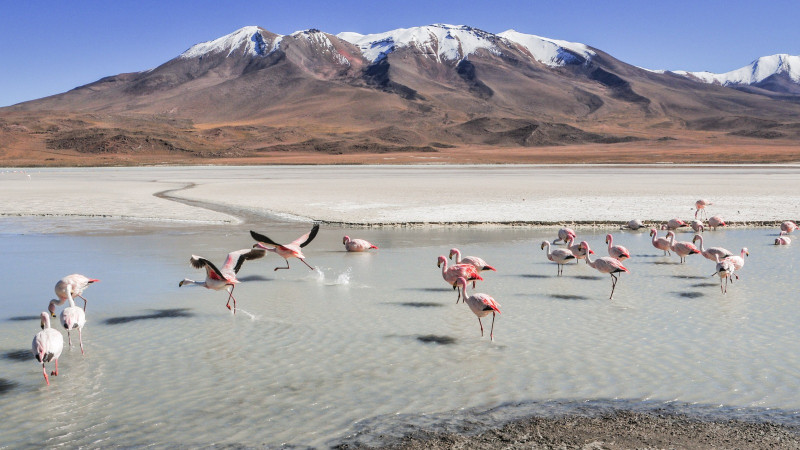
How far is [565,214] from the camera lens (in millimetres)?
21953

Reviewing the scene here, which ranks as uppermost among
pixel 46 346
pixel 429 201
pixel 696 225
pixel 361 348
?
pixel 429 201

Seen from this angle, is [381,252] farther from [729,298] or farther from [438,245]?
[729,298]

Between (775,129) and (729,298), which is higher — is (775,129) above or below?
above

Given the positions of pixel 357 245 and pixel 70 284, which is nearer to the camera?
pixel 70 284

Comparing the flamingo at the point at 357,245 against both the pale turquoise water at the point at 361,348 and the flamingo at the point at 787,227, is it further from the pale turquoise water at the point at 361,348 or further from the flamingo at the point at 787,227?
the flamingo at the point at 787,227

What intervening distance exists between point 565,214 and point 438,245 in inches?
299

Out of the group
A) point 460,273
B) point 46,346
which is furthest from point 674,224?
point 46,346

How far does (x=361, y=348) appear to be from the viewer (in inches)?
303

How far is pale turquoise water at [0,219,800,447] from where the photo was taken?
5898 mm

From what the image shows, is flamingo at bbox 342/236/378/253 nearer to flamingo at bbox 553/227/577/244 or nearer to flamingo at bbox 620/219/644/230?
flamingo at bbox 553/227/577/244

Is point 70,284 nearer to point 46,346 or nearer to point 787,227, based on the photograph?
point 46,346

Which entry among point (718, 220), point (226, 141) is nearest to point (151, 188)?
point (718, 220)

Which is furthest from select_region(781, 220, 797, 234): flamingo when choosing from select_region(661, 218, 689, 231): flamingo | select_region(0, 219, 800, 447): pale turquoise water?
select_region(0, 219, 800, 447): pale turquoise water

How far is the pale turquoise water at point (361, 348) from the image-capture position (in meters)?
5.90
